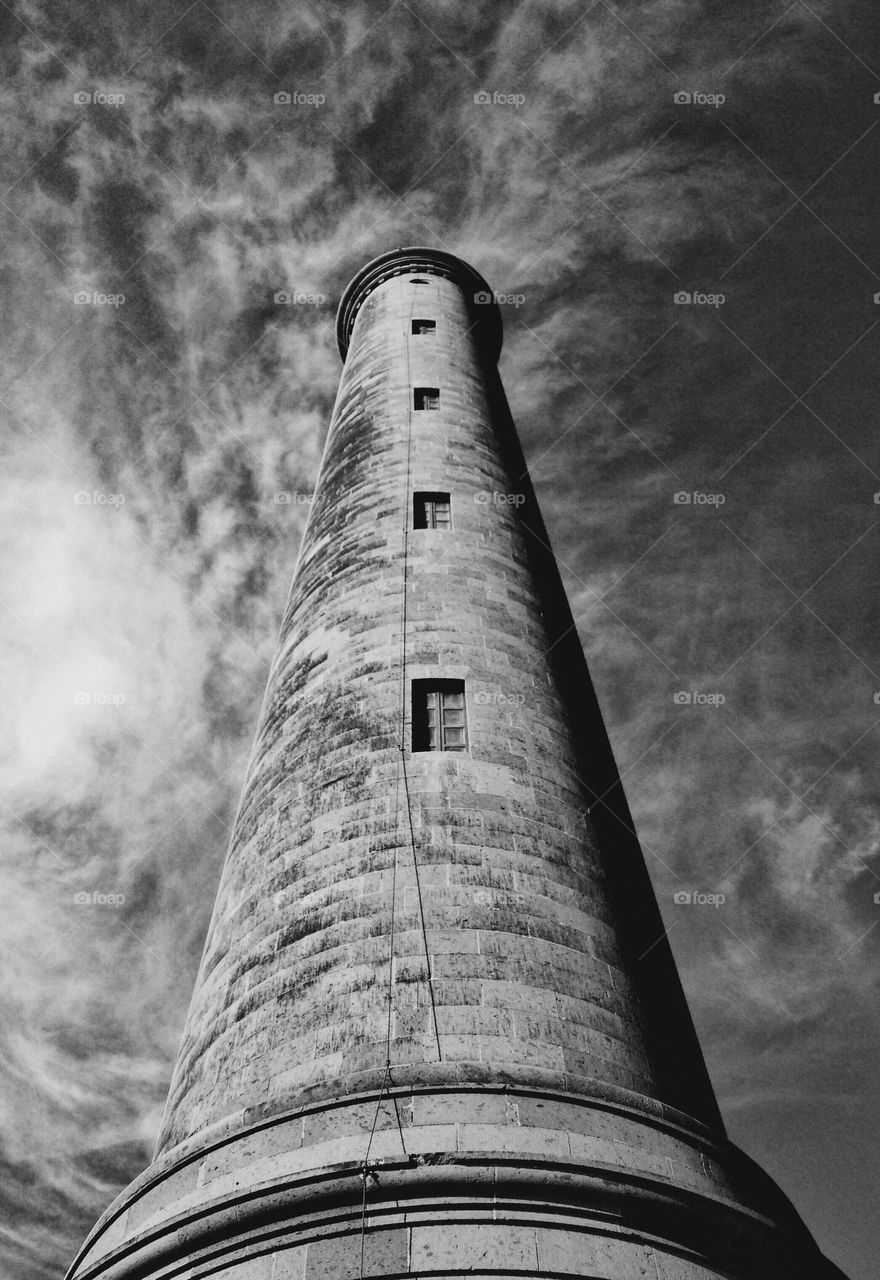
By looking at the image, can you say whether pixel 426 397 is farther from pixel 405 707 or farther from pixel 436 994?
pixel 436 994

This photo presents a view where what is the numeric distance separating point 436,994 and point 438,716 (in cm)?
368

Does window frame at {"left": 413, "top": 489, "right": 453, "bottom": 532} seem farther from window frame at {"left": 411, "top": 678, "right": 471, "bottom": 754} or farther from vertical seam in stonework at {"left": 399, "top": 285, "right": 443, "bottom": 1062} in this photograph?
window frame at {"left": 411, "top": 678, "right": 471, "bottom": 754}

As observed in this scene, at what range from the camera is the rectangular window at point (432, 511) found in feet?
49.2

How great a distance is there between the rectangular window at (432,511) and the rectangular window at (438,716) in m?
3.57

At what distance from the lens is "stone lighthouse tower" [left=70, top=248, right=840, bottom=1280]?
23.9 ft

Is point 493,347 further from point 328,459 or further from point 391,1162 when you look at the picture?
point 391,1162

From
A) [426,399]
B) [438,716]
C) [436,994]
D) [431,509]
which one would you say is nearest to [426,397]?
[426,399]

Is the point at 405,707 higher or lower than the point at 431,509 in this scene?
lower

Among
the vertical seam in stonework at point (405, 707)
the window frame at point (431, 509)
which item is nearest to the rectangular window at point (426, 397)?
the vertical seam in stonework at point (405, 707)

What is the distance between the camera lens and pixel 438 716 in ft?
38.2

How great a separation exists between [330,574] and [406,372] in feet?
20.6

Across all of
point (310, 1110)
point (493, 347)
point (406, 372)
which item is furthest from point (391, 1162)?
point (493, 347)

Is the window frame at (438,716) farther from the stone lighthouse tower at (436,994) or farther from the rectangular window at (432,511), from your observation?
the rectangular window at (432,511)

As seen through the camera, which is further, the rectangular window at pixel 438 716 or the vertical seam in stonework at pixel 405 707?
the rectangular window at pixel 438 716
